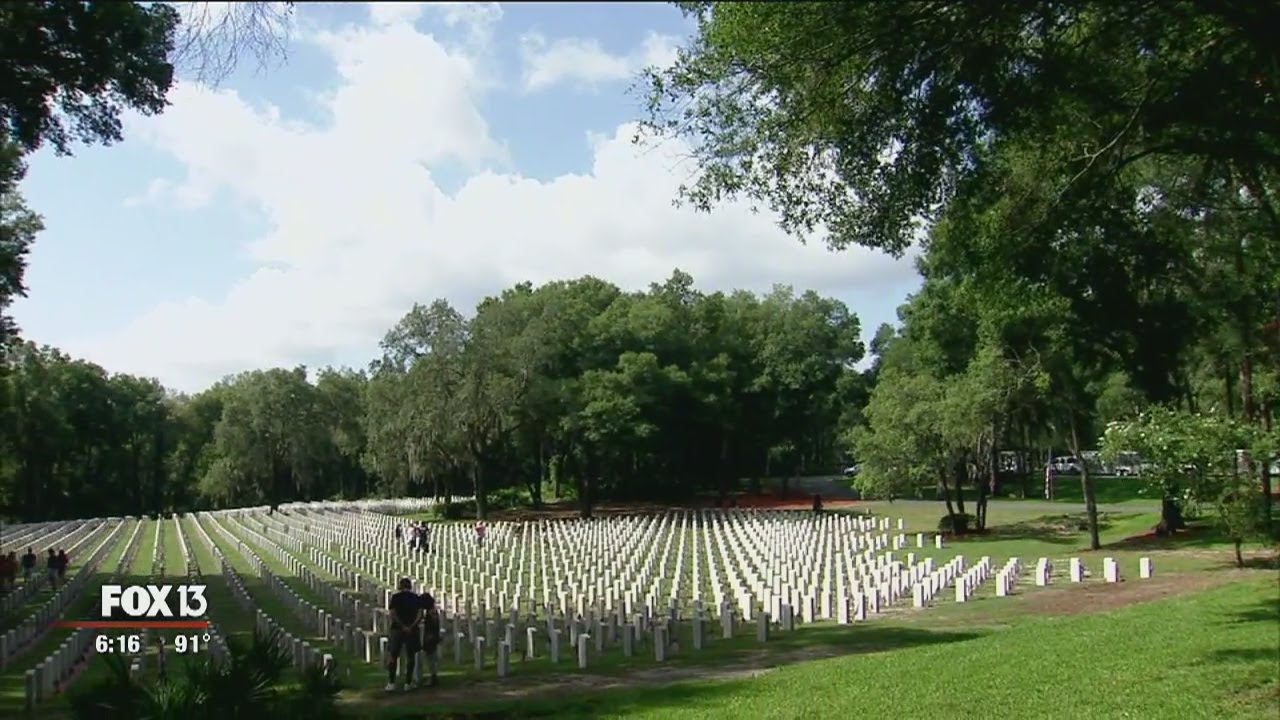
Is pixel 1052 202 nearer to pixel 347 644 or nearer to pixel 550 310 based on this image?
pixel 347 644

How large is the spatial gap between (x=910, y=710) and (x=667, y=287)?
64.7 m

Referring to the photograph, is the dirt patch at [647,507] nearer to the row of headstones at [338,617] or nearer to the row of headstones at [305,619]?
the row of headstones at [305,619]

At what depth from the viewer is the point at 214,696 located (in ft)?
25.2

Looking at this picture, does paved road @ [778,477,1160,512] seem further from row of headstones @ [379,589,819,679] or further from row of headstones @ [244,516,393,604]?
row of headstones @ [379,589,819,679]

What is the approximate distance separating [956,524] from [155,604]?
1027 inches

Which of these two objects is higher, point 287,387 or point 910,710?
point 287,387

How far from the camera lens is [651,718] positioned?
33.2ft

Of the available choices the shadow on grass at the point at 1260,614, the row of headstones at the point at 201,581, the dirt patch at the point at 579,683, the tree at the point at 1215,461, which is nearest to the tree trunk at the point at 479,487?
the row of headstones at the point at 201,581

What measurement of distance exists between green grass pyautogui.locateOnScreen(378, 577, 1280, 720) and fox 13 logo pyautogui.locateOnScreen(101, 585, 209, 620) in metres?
7.89

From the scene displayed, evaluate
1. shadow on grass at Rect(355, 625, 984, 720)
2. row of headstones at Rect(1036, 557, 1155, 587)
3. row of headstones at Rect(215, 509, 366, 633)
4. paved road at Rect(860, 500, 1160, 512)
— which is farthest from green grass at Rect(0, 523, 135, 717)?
paved road at Rect(860, 500, 1160, 512)

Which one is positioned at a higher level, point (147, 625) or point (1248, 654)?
point (1248, 654)

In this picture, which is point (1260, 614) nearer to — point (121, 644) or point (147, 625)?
point (121, 644)

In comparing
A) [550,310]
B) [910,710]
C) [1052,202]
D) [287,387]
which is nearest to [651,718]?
[910,710]

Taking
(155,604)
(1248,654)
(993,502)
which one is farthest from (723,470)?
(1248,654)
